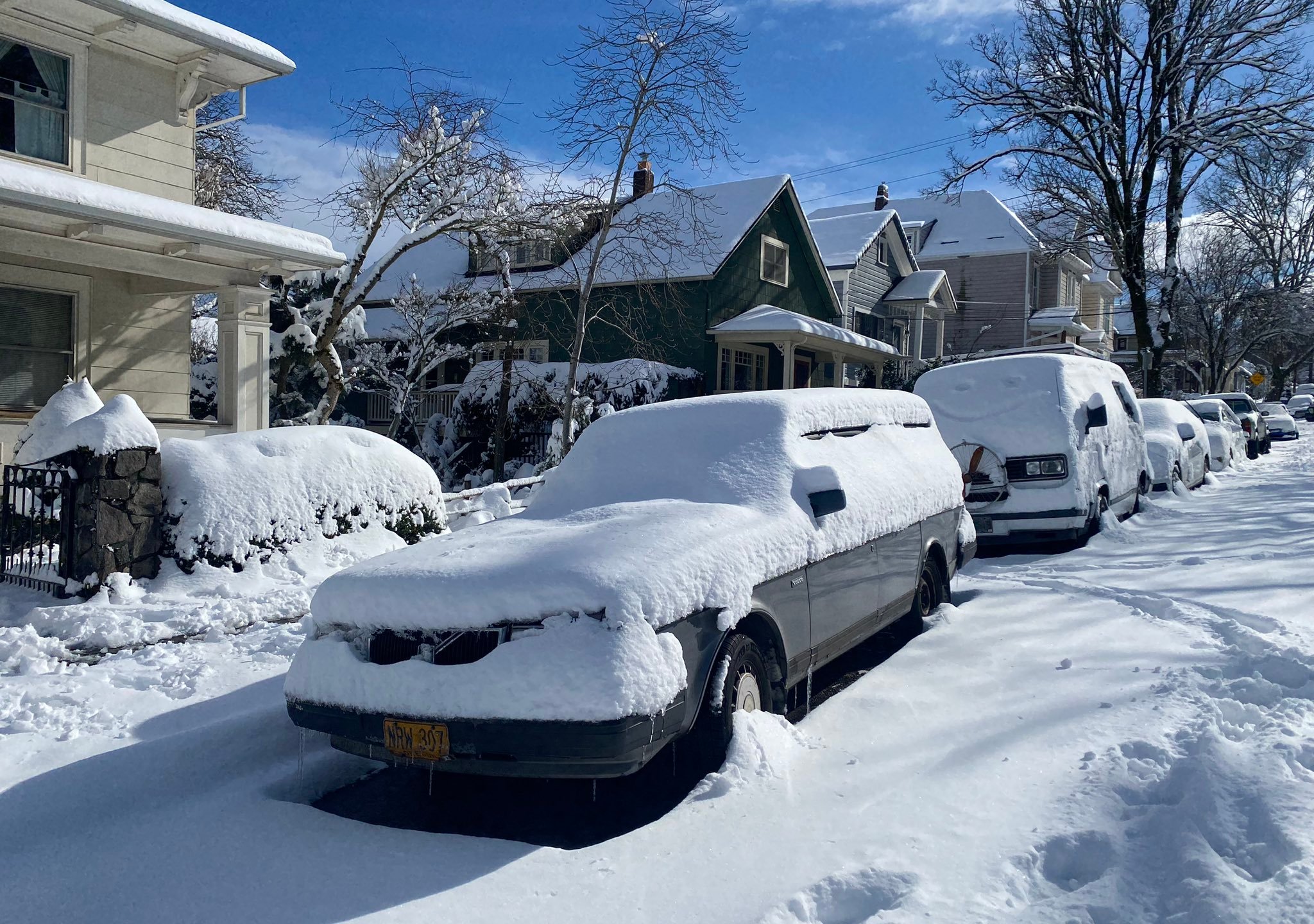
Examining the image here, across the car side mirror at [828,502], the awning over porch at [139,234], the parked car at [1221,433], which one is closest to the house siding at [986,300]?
the parked car at [1221,433]

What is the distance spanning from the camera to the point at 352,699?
4.07 metres

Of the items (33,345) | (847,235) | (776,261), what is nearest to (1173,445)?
(776,261)

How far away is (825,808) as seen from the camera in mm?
3961

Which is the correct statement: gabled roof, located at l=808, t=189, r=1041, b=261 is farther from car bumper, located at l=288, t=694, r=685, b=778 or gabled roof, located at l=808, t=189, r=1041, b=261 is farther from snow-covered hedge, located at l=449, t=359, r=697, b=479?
car bumper, located at l=288, t=694, r=685, b=778

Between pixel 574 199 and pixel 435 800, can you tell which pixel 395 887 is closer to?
pixel 435 800

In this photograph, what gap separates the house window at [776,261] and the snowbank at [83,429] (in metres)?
20.5

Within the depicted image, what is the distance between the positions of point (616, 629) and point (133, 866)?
2.10 m

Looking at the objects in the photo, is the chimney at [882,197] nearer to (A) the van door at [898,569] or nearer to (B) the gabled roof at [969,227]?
(B) the gabled roof at [969,227]

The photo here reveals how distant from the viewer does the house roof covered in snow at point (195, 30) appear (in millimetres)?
11859

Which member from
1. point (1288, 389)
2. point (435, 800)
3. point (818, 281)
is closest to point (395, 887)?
point (435, 800)

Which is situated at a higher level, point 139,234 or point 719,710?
point 139,234

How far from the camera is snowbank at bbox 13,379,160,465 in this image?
7.56 metres

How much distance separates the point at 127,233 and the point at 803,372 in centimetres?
2092

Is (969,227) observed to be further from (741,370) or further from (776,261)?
(741,370)
